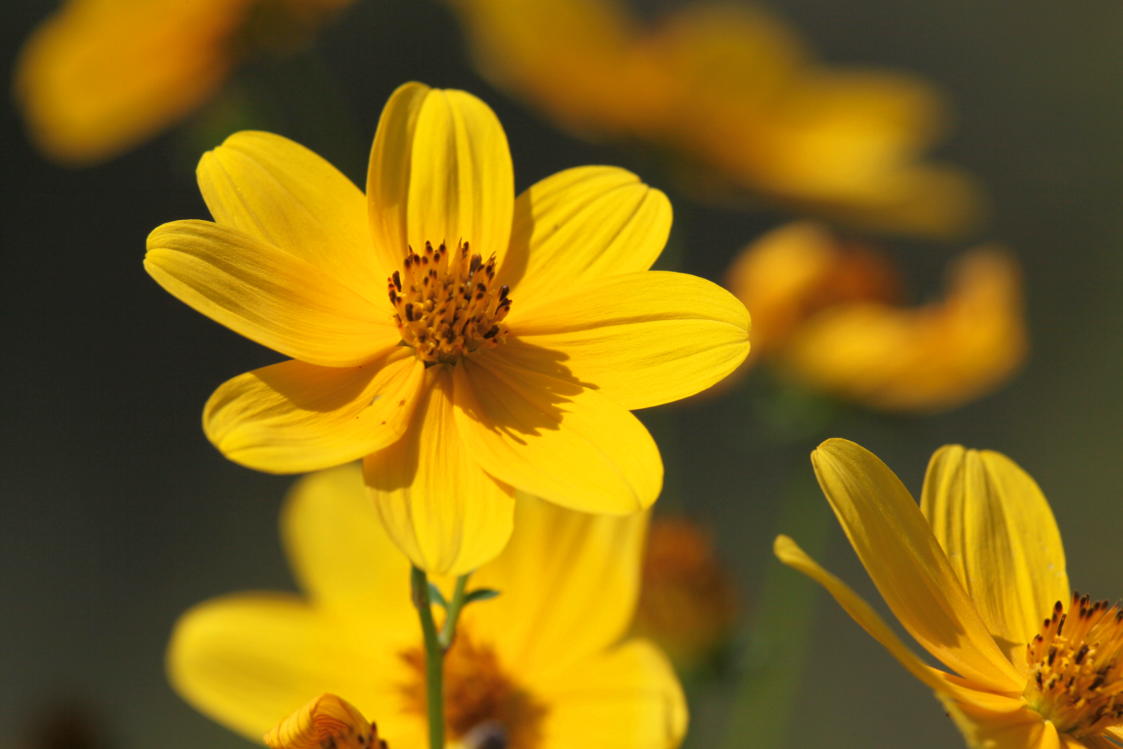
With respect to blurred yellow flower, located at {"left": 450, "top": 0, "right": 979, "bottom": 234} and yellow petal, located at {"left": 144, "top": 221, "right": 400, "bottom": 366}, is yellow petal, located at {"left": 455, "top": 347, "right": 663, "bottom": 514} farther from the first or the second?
blurred yellow flower, located at {"left": 450, "top": 0, "right": 979, "bottom": 234}

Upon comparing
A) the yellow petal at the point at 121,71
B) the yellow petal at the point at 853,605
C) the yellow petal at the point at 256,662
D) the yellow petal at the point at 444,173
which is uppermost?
the yellow petal at the point at 121,71

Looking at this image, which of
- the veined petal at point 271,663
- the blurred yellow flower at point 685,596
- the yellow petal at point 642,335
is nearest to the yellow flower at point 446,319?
the yellow petal at point 642,335

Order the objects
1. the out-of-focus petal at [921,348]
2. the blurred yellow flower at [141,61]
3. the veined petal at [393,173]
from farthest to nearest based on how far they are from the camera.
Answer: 1. the blurred yellow flower at [141,61]
2. the out-of-focus petal at [921,348]
3. the veined petal at [393,173]

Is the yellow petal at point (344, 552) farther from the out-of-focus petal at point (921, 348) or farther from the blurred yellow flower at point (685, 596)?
the out-of-focus petal at point (921, 348)

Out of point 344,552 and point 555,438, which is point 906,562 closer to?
point 555,438

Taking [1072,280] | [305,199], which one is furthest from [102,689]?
[1072,280]

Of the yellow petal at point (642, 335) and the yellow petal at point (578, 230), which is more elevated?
the yellow petal at point (578, 230)
